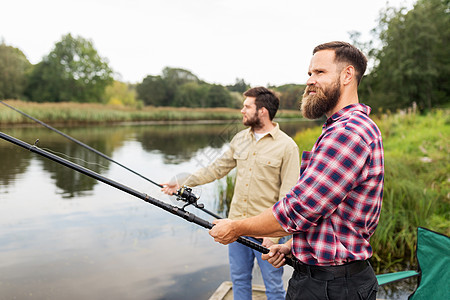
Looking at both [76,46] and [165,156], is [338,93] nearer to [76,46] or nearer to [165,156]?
[165,156]

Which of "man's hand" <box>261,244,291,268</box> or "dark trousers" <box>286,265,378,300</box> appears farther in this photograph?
"man's hand" <box>261,244,291,268</box>

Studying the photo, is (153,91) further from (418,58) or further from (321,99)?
(321,99)

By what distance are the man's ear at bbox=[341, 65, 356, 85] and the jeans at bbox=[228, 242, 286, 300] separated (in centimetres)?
160

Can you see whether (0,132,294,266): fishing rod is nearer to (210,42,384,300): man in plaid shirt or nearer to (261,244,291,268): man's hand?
(261,244,291,268): man's hand

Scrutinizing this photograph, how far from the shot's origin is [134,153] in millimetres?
16969

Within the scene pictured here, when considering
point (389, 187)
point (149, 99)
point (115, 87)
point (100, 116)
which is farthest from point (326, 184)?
point (115, 87)

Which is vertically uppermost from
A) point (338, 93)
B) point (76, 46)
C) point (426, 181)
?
point (76, 46)

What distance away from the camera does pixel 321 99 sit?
145 cm

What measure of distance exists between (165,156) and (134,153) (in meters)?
1.60

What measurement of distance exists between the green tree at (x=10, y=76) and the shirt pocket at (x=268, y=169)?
51.2 metres

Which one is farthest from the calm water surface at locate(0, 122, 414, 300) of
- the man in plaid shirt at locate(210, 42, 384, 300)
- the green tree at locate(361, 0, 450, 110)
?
the green tree at locate(361, 0, 450, 110)

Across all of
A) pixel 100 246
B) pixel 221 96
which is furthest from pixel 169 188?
pixel 100 246

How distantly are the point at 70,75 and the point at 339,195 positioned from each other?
58217 millimetres

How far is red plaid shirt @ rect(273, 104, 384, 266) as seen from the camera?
1243 mm
